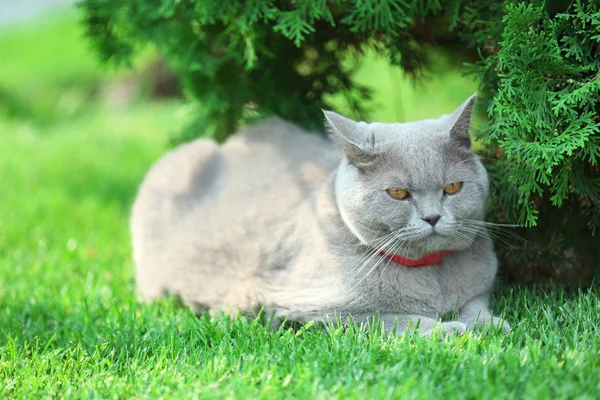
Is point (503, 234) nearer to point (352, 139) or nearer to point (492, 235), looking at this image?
point (492, 235)

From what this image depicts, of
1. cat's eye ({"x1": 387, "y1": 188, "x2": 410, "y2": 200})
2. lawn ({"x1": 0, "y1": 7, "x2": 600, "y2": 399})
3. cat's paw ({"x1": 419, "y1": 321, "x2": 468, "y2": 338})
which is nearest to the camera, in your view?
lawn ({"x1": 0, "y1": 7, "x2": 600, "y2": 399})

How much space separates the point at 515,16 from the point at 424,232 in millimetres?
747

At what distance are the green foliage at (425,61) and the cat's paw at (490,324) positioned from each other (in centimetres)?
38

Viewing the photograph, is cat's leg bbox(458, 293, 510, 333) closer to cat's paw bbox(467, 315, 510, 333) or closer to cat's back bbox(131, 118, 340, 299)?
cat's paw bbox(467, 315, 510, 333)

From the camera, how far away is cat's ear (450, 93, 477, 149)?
227cm

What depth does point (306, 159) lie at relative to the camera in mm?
3039

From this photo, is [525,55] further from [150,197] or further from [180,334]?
[150,197]

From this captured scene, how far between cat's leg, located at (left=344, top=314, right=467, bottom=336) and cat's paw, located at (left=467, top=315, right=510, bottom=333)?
0.19 ft

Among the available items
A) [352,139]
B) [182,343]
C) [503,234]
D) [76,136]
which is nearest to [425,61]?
[503,234]

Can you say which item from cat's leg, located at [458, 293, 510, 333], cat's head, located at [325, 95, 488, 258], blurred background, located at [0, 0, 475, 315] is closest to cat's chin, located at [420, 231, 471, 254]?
cat's head, located at [325, 95, 488, 258]

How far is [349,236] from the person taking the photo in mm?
2451

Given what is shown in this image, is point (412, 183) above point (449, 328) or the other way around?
above

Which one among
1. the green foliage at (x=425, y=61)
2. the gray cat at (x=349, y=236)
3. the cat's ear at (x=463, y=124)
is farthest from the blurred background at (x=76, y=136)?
the cat's ear at (x=463, y=124)

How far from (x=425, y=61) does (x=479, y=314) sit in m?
1.43
